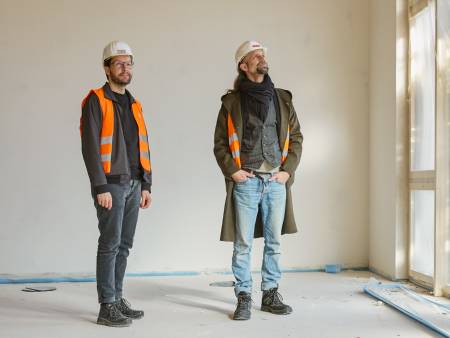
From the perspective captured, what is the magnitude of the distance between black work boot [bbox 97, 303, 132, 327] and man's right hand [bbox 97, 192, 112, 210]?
54 cm

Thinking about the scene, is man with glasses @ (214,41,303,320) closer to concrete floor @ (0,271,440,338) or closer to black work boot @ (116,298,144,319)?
concrete floor @ (0,271,440,338)

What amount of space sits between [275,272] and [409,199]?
1483 mm

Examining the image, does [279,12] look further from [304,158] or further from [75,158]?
[75,158]

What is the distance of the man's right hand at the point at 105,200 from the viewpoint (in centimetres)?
288

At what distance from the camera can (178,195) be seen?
15.3 feet

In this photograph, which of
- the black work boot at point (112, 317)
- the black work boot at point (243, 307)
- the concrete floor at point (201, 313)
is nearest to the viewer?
the concrete floor at point (201, 313)

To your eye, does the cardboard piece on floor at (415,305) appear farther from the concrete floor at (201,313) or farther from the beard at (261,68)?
the beard at (261,68)

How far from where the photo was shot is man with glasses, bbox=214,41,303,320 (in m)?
3.17

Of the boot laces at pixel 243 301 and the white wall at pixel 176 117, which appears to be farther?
the white wall at pixel 176 117

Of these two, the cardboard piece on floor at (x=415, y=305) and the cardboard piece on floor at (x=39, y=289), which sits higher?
the cardboard piece on floor at (x=415, y=305)

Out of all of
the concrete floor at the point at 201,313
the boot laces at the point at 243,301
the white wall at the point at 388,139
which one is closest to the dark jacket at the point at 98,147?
the concrete floor at the point at 201,313

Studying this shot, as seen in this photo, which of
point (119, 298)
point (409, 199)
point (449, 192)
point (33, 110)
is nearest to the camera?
point (119, 298)

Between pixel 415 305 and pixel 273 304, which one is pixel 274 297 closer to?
pixel 273 304

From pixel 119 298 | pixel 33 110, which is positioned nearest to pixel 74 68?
pixel 33 110
